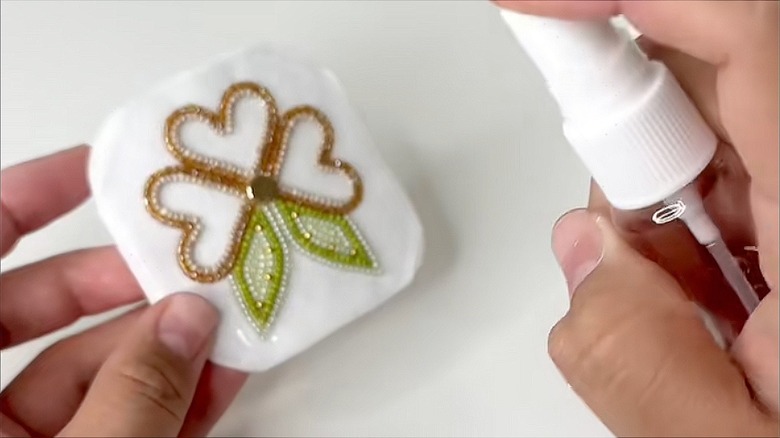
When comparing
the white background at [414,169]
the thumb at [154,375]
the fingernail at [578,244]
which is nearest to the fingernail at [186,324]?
the thumb at [154,375]

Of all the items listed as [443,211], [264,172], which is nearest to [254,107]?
[264,172]

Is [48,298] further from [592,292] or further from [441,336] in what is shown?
[592,292]

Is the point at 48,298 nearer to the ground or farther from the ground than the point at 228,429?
farther from the ground

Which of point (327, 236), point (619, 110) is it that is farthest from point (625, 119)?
point (327, 236)

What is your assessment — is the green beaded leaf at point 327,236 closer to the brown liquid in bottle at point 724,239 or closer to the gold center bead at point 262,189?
the gold center bead at point 262,189

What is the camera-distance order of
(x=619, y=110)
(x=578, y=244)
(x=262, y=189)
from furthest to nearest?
(x=262, y=189) < (x=578, y=244) < (x=619, y=110)

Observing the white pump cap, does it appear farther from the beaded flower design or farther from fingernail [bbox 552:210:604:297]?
the beaded flower design

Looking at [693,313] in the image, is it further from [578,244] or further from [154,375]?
[154,375]
